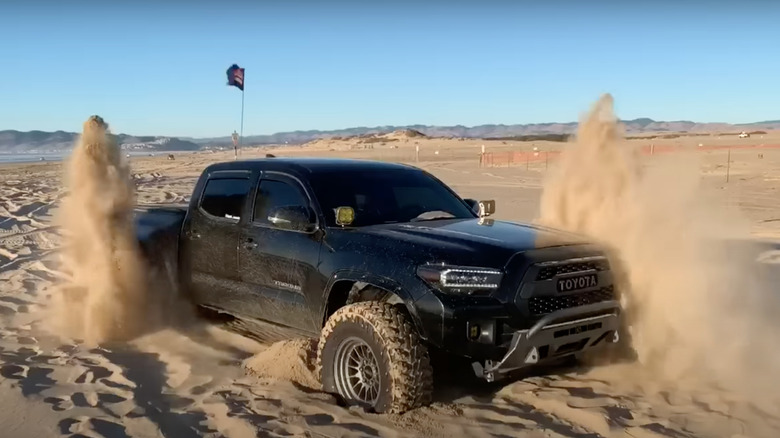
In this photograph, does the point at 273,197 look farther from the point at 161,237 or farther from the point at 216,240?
the point at 161,237

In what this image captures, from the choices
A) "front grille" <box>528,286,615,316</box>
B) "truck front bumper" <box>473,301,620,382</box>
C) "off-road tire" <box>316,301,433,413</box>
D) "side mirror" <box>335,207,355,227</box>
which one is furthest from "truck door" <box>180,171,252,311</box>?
"front grille" <box>528,286,615,316</box>

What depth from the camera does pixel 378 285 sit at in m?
4.95

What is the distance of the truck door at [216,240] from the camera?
6332 millimetres

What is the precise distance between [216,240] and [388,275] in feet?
7.17

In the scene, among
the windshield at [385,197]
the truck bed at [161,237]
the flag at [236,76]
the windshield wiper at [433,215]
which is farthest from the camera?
the flag at [236,76]

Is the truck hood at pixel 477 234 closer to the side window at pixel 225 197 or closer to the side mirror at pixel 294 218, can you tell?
the side mirror at pixel 294 218

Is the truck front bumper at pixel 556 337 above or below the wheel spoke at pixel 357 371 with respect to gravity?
above

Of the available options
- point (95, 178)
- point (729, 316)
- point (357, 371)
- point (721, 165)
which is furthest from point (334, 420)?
point (721, 165)

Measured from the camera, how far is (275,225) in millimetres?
5875

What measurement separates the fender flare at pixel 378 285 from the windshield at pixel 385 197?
0.49 m

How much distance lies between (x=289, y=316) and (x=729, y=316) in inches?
143

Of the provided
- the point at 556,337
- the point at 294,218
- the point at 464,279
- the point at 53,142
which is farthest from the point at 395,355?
the point at 53,142

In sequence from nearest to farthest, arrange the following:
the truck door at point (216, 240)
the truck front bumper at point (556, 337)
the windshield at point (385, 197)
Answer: the truck front bumper at point (556, 337) → the windshield at point (385, 197) → the truck door at point (216, 240)

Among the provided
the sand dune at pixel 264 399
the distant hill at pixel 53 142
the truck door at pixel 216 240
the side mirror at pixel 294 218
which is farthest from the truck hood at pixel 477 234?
the distant hill at pixel 53 142
